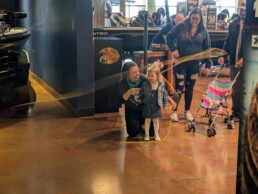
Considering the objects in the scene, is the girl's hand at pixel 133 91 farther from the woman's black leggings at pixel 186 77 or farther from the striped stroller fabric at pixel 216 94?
the woman's black leggings at pixel 186 77

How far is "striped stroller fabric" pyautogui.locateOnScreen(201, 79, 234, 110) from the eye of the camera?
17.2 ft

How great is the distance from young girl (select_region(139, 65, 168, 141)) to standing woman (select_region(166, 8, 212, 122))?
3.54 feet

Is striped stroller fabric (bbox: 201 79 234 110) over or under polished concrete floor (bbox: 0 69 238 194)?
over

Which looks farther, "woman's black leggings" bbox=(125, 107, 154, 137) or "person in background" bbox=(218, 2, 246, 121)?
"person in background" bbox=(218, 2, 246, 121)

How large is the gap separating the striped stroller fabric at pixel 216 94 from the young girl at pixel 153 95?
78 centimetres

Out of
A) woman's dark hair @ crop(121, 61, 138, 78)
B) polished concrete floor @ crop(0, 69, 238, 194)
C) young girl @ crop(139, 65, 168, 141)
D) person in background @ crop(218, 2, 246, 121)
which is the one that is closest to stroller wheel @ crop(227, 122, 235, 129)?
polished concrete floor @ crop(0, 69, 238, 194)

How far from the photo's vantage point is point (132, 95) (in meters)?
4.84

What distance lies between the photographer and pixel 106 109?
20.6ft

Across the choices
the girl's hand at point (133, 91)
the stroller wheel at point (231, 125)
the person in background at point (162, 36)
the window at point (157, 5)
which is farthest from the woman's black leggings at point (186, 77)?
the window at point (157, 5)

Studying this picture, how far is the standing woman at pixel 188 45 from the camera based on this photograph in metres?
5.82

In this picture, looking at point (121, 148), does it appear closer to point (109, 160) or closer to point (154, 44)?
point (109, 160)

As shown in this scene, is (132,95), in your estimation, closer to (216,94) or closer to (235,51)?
(216,94)

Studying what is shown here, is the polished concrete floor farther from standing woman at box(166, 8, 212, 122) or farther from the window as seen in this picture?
the window

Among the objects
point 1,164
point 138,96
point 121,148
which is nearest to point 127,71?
point 138,96
